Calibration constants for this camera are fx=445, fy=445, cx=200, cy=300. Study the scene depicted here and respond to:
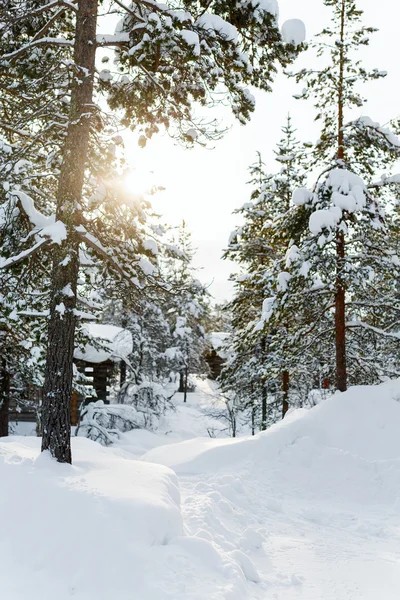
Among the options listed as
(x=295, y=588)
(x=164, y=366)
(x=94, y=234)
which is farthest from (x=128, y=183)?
(x=164, y=366)

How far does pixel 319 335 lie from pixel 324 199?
3628 mm

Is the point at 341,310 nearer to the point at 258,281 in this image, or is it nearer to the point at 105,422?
the point at 258,281

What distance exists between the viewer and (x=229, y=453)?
382 inches

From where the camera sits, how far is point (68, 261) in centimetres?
598

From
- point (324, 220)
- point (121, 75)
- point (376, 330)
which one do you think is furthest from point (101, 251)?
point (376, 330)

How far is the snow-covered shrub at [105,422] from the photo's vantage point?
16062 millimetres

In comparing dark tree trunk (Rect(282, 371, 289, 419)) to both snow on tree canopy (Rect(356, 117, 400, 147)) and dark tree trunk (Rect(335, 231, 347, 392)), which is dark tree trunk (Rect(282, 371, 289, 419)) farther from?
snow on tree canopy (Rect(356, 117, 400, 147))

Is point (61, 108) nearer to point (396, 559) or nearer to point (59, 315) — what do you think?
point (59, 315)

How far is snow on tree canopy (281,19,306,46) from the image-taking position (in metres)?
6.05

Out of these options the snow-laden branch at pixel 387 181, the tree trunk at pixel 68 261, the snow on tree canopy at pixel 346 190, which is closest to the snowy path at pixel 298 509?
the tree trunk at pixel 68 261

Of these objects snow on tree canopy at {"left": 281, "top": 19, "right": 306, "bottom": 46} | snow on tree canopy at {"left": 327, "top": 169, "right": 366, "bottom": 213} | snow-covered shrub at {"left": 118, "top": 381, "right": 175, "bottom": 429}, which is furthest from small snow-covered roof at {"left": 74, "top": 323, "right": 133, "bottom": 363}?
snow on tree canopy at {"left": 281, "top": 19, "right": 306, "bottom": 46}

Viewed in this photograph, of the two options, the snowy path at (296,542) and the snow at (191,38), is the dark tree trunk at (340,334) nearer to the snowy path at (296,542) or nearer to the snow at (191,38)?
the snowy path at (296,542)

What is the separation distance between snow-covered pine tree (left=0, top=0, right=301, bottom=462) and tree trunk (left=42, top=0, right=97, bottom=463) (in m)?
0.01

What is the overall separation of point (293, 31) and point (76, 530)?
6.58m
